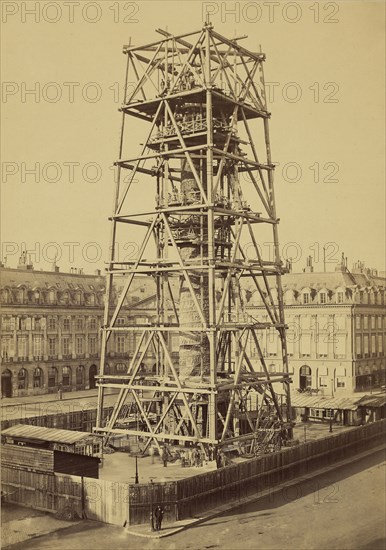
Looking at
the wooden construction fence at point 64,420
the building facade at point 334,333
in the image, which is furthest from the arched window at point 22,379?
the building facade at point 334,333

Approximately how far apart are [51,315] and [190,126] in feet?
92.9

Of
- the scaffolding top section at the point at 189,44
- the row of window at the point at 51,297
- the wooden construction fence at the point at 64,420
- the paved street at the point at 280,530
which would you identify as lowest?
the paved street at the point at 280,530

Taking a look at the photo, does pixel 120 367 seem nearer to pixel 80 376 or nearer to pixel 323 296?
pixel 80 376

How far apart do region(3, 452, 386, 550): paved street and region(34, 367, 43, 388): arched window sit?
1192 inches

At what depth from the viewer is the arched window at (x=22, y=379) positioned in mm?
49763

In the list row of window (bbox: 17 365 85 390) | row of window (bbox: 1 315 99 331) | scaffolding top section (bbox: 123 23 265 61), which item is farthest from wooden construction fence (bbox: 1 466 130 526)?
row of window (bbox: 17 365 85 390)

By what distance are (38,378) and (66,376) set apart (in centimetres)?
338

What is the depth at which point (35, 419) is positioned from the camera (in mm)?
31453

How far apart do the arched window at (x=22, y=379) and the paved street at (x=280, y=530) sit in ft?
96.0

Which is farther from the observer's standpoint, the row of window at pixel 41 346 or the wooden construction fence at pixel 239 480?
the row of window at pixel 41 346

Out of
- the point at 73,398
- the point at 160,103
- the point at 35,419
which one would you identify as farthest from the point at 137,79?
the point at 73,398

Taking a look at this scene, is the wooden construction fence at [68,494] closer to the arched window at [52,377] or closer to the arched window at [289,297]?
the arched window at [52,377]

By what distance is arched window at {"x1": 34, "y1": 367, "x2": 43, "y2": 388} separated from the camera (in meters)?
51.4

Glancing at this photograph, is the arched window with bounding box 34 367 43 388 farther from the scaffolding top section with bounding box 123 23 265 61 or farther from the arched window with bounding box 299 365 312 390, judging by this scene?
the scaffolding top section with bounding box 123 23 265 61
